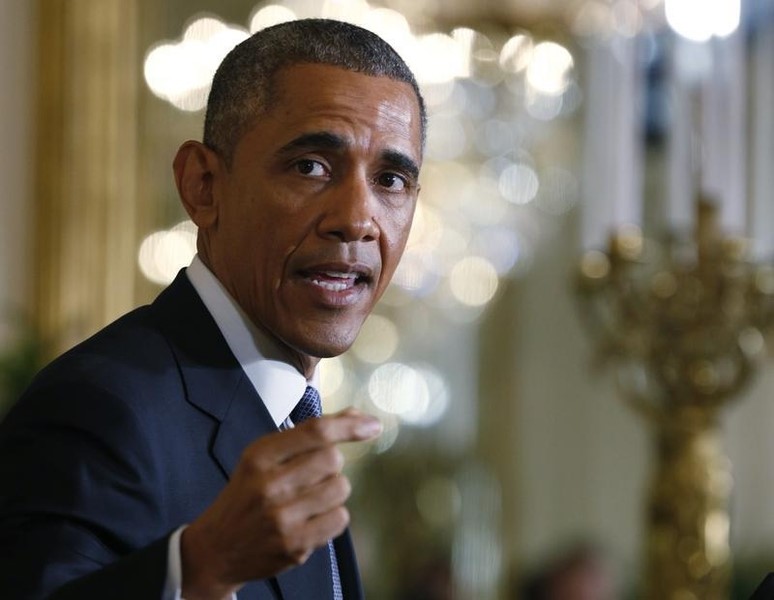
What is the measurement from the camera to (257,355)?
1625 millimetres

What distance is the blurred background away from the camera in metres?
3.99

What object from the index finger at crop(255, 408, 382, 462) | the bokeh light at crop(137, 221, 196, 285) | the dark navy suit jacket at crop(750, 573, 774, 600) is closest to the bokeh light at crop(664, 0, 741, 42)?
the bokeh light at crop(137, 221, 196, 285)

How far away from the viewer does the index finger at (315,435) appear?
3.89 ft

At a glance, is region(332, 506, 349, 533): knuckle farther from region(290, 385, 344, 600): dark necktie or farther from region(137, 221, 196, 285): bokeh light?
region(137, 221, 196, 285): bokeh light

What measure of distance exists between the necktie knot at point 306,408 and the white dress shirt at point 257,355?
0.05 ft

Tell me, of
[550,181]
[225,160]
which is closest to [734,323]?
[225,160]

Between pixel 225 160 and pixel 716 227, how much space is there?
Result: 2463 mm

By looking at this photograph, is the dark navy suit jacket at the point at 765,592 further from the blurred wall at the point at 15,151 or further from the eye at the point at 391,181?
the blurred wall at the point at 15,151

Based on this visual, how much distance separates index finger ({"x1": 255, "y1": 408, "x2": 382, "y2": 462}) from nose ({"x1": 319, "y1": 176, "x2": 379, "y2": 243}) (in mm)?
373

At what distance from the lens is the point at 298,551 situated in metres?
1.19

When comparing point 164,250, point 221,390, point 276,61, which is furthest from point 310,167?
point 164,250

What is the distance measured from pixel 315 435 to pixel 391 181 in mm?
481

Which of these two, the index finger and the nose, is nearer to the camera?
the index finger

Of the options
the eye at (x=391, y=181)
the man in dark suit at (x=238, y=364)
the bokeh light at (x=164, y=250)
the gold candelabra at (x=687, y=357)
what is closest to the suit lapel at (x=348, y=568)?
the man in dark suit at (x=238, y=364)
